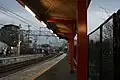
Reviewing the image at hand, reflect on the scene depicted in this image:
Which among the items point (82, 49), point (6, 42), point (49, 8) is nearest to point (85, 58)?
point (82, 49)

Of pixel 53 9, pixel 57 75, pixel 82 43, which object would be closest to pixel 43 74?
pixel 57 75

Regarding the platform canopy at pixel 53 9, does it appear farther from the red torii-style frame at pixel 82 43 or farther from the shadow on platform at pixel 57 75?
the shadow on platform at pixel 57 75

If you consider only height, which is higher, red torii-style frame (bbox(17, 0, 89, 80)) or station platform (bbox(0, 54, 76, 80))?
red torii-style frame (bbox(17, 0, 89, 80))

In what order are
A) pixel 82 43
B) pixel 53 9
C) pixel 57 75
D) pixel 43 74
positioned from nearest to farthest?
1. pixel 82 43
2. pixel 53 9
3. pixel 57 75
4. pixel 43 74

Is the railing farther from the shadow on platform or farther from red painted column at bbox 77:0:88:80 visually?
the shadow on platform

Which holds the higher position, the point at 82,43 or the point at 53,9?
the point at 53,9

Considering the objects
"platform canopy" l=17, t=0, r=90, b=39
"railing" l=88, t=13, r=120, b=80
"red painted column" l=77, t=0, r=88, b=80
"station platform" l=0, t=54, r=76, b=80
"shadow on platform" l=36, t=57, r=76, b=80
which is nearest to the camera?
"railing" l=88, t=13, r=120, b=80

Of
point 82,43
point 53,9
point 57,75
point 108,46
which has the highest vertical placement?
point 53,9

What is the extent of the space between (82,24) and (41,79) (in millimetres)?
9047

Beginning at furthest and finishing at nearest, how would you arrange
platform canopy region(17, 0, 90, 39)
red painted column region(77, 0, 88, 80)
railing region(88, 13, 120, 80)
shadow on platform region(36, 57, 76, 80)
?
shadow on platform region(36, 57, 76, 80), platform canopy region(17, 0, 90, 39), red painted column region(77, 0, 88, 80), railing region(88, 13, 120, 80)

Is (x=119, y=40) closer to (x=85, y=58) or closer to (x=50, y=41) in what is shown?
(x=85, y=58)

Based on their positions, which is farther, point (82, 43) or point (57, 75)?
Answer: point (57, 75)

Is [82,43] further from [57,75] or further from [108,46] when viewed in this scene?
[57,75]

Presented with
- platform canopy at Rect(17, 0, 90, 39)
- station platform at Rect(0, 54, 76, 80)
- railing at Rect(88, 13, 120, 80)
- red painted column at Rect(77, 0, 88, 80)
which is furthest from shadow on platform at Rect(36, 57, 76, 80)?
railing at Rect(88, 13, 120, 80)
